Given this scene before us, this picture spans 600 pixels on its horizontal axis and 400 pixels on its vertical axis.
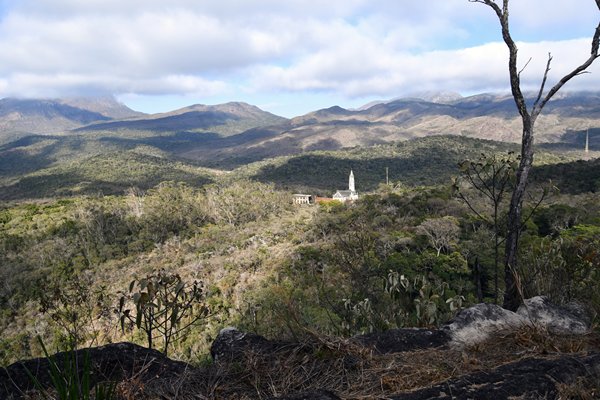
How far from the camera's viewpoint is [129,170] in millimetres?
102688

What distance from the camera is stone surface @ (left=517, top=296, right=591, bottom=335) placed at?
300 cm

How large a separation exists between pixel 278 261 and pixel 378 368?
20.4 m

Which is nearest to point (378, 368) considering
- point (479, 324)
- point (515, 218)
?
point (479, 324)

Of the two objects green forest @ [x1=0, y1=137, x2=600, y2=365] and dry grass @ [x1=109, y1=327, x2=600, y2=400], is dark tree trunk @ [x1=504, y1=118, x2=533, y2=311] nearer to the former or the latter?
green forest @ [x1=0, y1=137, x2=600, y2=365]

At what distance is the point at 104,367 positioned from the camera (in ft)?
8.20

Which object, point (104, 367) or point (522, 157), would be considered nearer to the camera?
point (104, 367)

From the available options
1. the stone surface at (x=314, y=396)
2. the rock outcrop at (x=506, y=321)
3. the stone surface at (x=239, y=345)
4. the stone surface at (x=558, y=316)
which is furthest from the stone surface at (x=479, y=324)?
the stone surface at (x=314, y=396)

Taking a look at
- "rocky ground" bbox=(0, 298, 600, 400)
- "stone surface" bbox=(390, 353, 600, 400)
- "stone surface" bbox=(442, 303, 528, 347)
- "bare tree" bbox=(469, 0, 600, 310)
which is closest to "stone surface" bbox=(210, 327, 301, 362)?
"rocky ground" bbox=(0, 298, 600, 400)

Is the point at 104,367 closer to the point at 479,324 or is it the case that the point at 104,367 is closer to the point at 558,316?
the point at 479,324

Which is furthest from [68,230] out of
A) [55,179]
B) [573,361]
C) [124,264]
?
[55,179]

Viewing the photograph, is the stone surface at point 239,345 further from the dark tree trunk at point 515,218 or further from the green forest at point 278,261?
the dark tree trunk at point 515,218

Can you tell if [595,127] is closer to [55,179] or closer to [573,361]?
[55,179]

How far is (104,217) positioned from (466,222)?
1217 inches

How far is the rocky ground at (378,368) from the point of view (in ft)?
6.04
